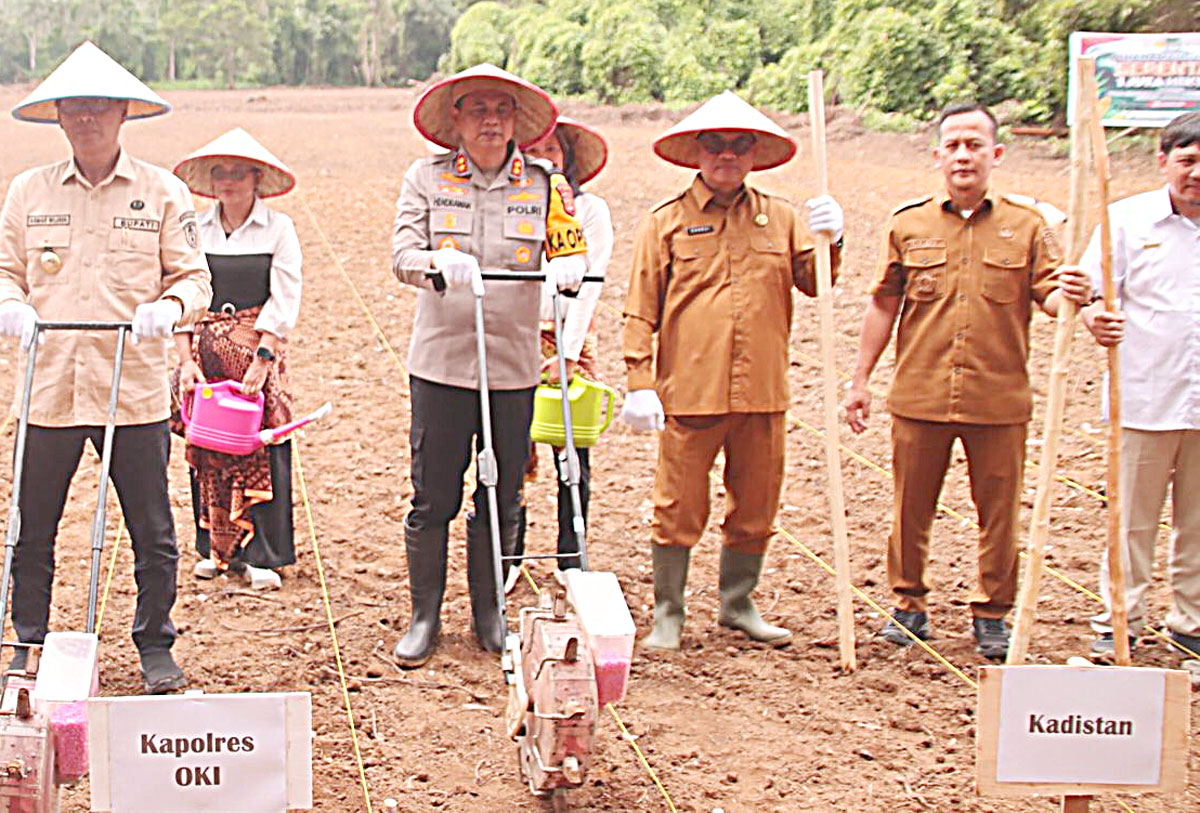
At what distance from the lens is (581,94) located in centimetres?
3878

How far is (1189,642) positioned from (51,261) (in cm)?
368

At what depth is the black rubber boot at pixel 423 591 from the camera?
15.1ft

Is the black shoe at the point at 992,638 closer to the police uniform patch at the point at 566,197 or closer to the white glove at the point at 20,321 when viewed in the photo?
the police uniform patch at the point at 566,197

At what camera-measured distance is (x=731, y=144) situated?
4.50 m

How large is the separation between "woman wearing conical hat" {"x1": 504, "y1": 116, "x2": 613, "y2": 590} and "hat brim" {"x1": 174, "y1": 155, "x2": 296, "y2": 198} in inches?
36.2

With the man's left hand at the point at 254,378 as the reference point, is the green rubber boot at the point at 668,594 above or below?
below

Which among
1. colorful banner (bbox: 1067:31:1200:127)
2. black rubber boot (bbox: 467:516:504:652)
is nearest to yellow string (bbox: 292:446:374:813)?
black rubber boot (bbox: 467:516:504:652)

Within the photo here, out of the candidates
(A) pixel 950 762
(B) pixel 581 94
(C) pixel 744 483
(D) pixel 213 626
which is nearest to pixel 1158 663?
(A) pixel 950 762

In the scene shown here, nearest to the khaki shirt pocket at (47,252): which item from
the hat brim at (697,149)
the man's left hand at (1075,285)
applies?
the hat brim at (697,149)

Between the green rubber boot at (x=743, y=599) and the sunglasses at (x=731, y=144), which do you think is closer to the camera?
the sunglasses at (x=731, y=144)

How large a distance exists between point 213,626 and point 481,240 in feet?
5.60

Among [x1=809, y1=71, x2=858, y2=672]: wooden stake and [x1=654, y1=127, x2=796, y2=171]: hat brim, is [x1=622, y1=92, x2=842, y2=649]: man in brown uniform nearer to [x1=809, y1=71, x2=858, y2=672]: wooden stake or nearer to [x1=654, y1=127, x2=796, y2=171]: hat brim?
[x1=654, y1=127, x2=796, y2=171]: hat brim

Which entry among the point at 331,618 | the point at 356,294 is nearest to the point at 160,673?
the point at 331,618

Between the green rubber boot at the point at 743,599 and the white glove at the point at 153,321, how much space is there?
1981 millimetres
